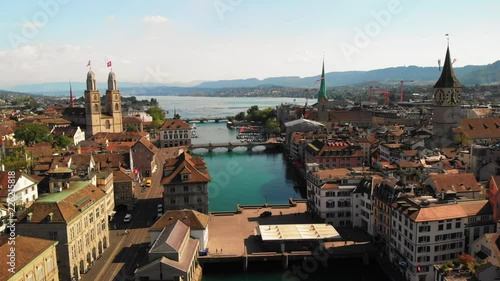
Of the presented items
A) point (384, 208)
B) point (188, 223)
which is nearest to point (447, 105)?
point (384, 208)

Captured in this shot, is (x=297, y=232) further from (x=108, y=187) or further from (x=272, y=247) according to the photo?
(x=108, y=187)

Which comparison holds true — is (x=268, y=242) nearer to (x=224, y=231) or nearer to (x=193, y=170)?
(x=224, y=231)

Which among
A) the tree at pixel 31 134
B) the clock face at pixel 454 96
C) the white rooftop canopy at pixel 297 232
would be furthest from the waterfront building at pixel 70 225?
the clock face at pixel 454 96

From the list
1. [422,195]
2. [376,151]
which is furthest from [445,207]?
[376,151]

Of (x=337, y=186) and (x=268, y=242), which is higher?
(x=337, y=186)

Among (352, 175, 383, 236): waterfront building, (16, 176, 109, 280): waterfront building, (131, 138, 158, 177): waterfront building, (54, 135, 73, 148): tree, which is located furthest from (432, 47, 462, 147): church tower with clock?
(54, 135, 73, 148): tree

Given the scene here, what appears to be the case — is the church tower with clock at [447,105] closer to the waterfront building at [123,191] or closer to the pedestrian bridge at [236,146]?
the pedestrian bridge at [236,146]
